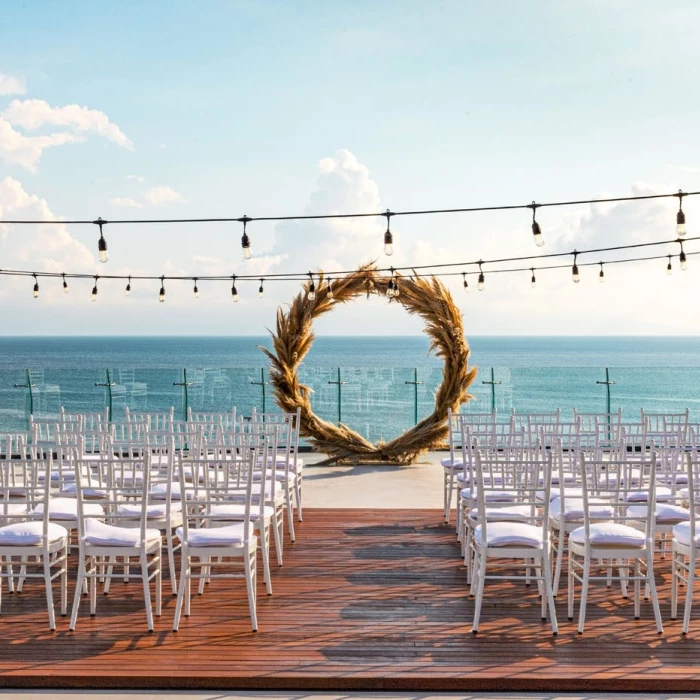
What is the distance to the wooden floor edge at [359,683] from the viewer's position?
431 centimetres

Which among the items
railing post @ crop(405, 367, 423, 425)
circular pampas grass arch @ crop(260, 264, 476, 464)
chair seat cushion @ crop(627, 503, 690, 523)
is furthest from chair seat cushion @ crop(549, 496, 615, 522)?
railing post @ crop(405, 367, 423, 425)

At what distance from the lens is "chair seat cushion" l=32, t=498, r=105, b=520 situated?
584 centimetres

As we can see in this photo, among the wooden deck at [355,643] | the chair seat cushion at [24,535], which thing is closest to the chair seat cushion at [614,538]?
the wooden deck at [355,643]

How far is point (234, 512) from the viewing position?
18.6 ft

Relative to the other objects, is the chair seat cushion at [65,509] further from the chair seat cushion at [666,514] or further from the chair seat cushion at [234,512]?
the chair seat cushion at [666,514]

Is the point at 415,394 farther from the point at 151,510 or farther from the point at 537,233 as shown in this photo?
the point at 151,510

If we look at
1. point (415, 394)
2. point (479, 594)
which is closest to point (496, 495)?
point (479, 594)

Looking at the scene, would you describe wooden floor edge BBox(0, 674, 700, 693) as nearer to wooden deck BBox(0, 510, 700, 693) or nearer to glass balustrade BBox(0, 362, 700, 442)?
wooden deck BBox(0, 510, 700, 693)

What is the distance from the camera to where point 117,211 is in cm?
5188

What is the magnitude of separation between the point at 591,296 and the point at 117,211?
44835mm

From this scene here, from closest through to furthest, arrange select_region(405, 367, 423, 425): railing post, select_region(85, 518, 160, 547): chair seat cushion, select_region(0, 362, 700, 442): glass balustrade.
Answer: select_region(85, 518, 160, 547): chair seat cushion
select_region(0, 362, 700, 442): glass balustrade
select_region(405, 367, 423, 425): railing post

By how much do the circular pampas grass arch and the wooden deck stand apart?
528 centimetres

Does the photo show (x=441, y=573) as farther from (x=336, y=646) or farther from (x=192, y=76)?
(x=192, y=76)

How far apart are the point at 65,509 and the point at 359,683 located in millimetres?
2676
